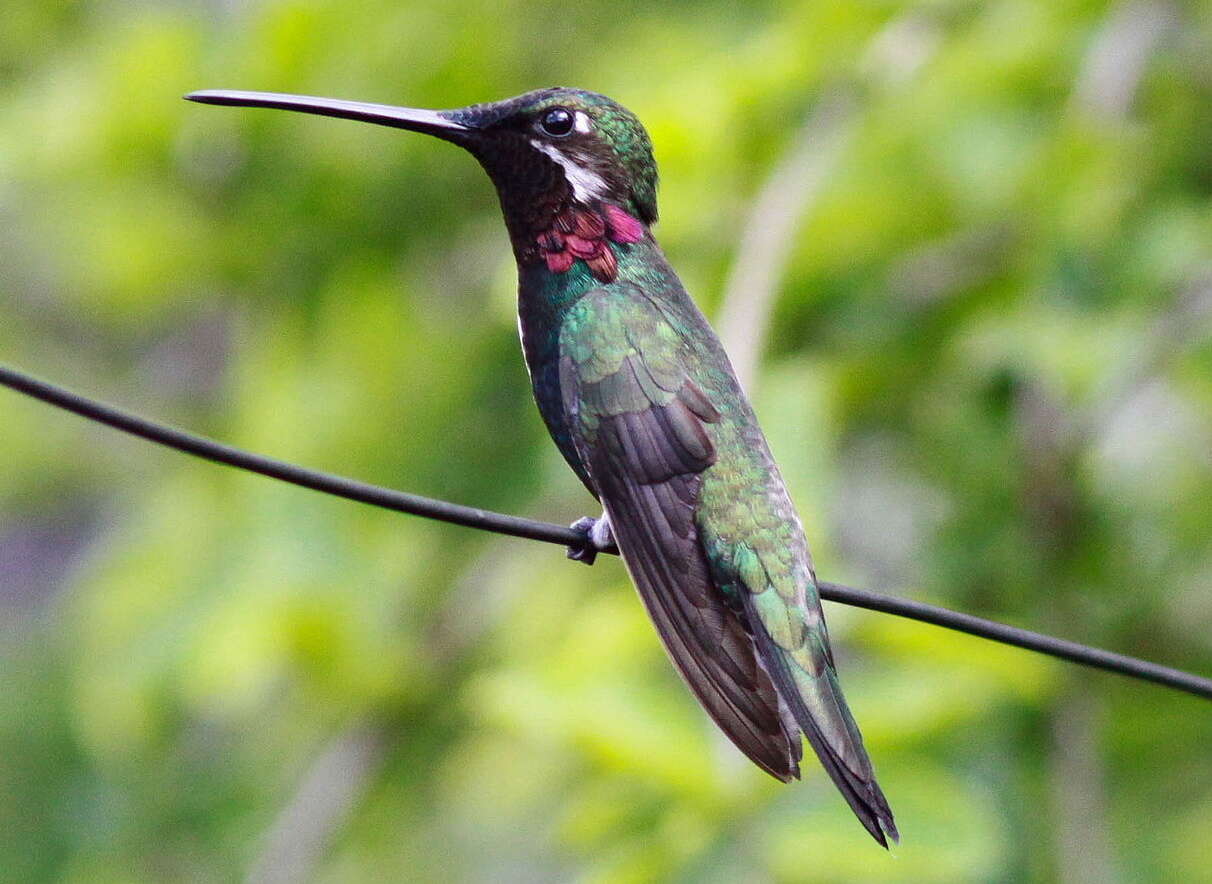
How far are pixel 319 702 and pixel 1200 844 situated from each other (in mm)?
2378

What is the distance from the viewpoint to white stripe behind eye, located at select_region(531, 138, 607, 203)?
311 cm

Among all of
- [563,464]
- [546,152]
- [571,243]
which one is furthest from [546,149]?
[563,464]

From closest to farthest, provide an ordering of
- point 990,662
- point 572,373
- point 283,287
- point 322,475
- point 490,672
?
point 322,475 → point 572,373 → point 990,662 → point 490,672 → point 283,287

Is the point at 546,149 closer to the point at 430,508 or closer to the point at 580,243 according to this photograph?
the point at 580,243

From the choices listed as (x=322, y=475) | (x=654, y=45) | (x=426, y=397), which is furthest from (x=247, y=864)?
(x=322, y=475)

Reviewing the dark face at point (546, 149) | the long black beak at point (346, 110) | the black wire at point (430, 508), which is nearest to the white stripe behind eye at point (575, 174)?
the dark face at point (546, 149)

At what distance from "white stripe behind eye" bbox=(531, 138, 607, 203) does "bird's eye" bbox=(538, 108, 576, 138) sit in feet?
0.09

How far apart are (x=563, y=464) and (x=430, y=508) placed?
6.62 feet

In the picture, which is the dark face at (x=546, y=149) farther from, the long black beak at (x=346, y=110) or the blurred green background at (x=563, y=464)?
the blurred green background at (x=563, y=464)

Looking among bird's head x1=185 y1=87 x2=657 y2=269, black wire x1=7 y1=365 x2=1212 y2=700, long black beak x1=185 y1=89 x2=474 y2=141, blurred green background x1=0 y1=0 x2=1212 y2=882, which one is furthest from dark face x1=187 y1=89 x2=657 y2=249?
black wire x1=7 y1=365 x2=1212 y2=700

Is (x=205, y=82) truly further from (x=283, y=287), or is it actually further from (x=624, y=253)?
(x=624, y=253)

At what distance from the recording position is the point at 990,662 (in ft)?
10.9

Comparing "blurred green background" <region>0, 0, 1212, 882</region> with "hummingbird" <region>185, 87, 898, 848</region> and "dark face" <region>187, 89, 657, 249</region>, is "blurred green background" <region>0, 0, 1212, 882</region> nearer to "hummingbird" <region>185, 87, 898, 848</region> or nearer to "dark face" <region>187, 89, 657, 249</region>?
"hummingbird" <region>185, 87, 898, 848</region>

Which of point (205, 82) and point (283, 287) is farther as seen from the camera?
point (283, 287)
